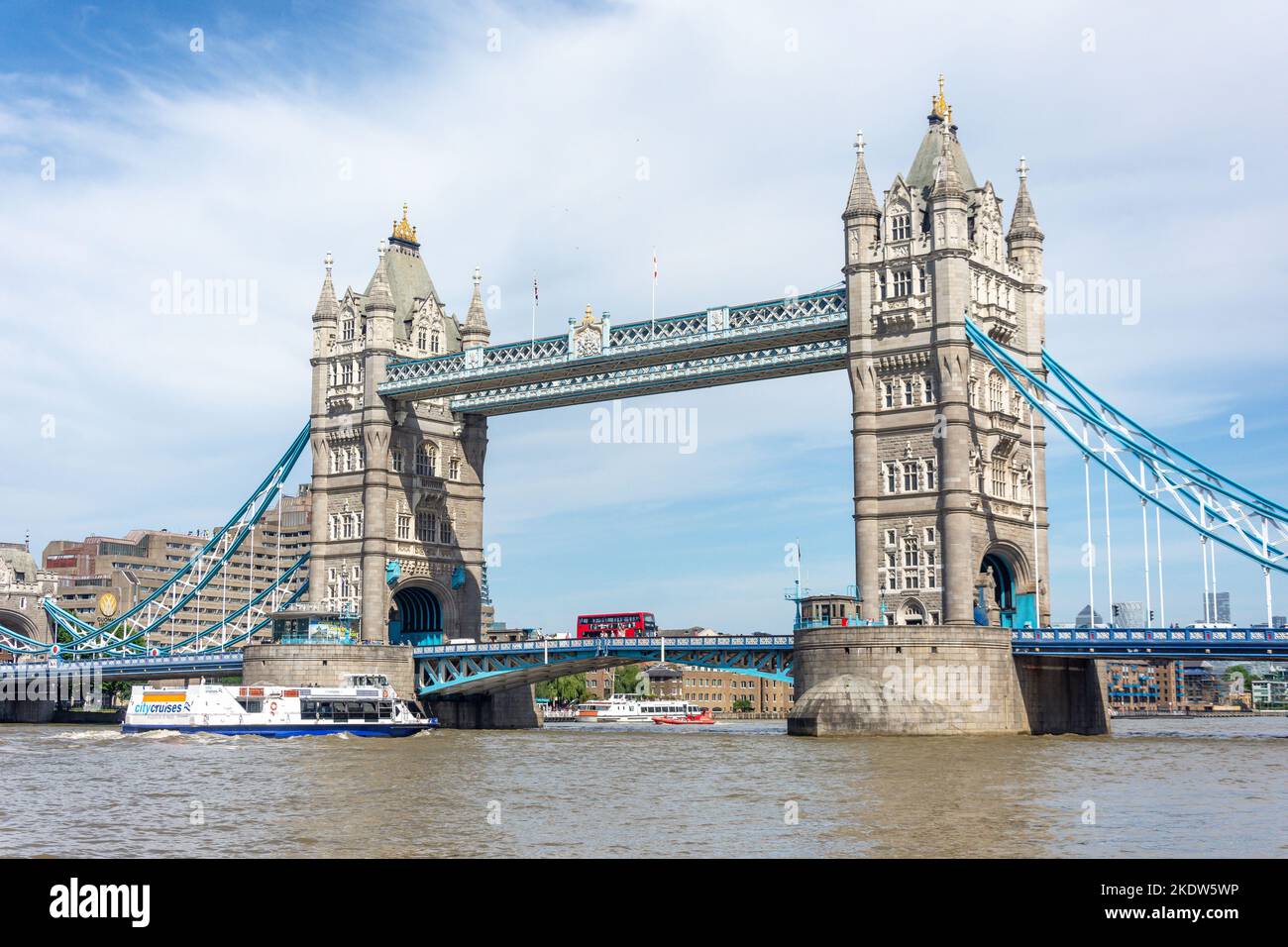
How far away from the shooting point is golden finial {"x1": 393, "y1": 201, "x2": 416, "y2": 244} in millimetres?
100188

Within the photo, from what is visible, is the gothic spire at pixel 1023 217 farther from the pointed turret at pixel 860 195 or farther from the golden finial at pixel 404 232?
the golden finial at pixel 404 232

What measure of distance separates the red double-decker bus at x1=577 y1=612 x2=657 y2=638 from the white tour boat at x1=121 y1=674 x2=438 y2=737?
14.6 meters

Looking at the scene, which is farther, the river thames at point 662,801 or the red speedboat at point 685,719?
the red speedboat at point 685,719

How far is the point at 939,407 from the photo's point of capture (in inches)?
2817

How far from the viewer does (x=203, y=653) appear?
10369 centimetres

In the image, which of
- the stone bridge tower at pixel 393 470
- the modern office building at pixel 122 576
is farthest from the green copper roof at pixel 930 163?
the modern office building at pixel 122 576

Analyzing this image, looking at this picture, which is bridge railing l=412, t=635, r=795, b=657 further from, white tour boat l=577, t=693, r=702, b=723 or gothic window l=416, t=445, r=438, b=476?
white tour boat l=577, t=693, r=702, b=723

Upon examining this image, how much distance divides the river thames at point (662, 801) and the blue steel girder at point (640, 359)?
82.9 feet

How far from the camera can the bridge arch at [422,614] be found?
96.9m

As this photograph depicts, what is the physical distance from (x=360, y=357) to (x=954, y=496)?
42.2m

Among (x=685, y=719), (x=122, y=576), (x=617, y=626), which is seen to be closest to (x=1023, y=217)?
(x=617, y=626)

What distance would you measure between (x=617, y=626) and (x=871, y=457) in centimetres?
2095
